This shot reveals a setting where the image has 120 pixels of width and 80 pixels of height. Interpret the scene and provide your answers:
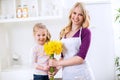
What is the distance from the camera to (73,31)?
188cm

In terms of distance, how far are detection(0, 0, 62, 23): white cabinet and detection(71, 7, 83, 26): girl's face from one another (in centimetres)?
117

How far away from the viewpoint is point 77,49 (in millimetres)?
1832

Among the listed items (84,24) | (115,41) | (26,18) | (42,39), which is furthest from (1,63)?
(84,24)

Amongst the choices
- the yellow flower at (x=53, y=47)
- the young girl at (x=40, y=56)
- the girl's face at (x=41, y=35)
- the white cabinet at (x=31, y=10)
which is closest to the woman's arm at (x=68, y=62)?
the yellow flower at (x=53, y=47)

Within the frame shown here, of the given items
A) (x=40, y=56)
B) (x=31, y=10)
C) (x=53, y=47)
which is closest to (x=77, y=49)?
(x=53, y=47)

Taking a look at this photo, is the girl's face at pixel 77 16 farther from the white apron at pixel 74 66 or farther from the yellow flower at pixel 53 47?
the yellow flower at pixel 53 47

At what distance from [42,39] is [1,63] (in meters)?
1.34

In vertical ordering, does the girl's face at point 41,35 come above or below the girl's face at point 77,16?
below

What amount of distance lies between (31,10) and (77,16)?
144 cm

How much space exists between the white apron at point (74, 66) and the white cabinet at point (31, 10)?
123 cm

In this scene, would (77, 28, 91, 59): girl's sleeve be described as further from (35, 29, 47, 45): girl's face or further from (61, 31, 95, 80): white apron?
(35, 29, 47, 45): girl's face

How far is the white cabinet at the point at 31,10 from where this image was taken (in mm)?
3057

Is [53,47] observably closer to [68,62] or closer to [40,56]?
[68,62]

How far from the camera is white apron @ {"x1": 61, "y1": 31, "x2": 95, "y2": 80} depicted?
1.82m
